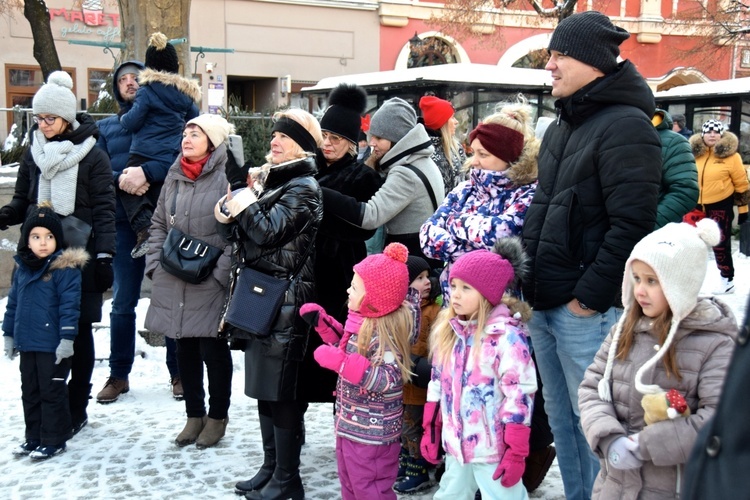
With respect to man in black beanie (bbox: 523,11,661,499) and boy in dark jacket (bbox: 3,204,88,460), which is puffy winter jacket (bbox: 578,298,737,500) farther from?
boy in dark jacket (bbox: 3,204,88,460)

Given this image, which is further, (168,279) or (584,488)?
(168,279)

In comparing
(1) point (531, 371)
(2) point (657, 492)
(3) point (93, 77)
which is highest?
(3) point (93, 77)

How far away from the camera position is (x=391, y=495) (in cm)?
370

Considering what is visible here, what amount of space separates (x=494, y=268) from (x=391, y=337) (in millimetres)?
637

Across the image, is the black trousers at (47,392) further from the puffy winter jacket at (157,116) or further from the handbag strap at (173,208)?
the puffy winter jacket at (157,116)

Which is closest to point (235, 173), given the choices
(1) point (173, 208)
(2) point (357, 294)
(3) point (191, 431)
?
(1) point (173, 208)

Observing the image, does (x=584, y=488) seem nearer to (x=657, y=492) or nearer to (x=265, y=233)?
(x=657, y=492)

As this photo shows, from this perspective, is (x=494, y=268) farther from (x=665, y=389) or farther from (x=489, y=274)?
(x=665, y=389)

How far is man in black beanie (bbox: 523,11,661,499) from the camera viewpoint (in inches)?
122

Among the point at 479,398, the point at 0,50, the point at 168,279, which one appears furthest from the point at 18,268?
the point at 0,50

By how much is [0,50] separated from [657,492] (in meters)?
21.7

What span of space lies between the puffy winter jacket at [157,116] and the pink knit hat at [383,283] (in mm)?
2510

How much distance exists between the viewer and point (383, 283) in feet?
11.9

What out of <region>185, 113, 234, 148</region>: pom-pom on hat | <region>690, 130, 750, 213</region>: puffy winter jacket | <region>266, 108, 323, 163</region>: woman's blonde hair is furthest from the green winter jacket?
<region>690, 130, 750, 213</region>: puffy winter jacket
